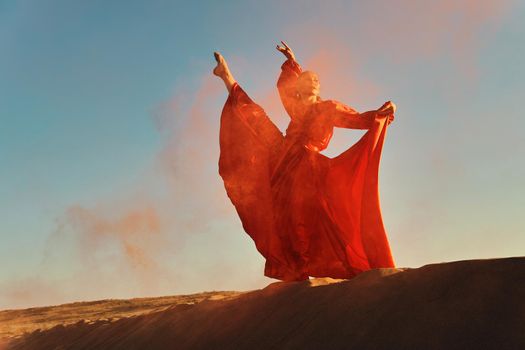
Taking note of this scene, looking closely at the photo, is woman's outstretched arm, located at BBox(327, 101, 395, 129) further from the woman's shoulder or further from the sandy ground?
the sandy ground

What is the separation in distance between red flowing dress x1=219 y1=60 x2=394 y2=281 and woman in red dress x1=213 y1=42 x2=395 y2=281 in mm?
Result: 14

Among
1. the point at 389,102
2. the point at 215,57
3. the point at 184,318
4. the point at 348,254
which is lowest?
the point at 184,318

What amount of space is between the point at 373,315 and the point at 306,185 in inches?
124

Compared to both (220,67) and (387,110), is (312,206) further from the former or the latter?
→ (220,67)

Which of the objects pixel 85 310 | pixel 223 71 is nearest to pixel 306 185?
pixel 223 71

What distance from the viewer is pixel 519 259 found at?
180 inches

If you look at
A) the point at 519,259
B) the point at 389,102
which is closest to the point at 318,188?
the point at 389,102

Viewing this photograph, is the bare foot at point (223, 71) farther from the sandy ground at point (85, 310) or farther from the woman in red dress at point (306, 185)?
the sandy ground at point (85, 310)

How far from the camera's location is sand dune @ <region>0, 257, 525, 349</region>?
4035 mm

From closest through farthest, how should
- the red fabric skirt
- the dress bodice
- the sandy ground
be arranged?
the red fabric skirt → the dress bodice → the sandy ground

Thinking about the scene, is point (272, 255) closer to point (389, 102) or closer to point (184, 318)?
point (184, 318)

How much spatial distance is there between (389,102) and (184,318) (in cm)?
420

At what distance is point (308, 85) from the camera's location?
808 cm

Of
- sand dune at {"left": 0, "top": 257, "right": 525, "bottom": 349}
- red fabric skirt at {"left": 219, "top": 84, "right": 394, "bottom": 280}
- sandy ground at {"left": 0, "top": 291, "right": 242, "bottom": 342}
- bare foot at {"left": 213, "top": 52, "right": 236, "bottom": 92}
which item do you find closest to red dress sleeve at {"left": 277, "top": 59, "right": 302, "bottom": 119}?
red fabric skirt at {"left": 219, "top": 84, "right": 394, "bottom": 280}
